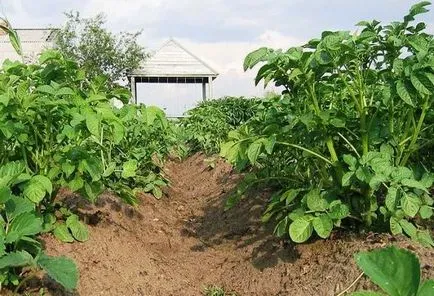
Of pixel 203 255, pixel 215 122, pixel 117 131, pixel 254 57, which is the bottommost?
pixel 203 255

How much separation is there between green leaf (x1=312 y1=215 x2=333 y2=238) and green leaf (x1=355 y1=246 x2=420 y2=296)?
2088mm

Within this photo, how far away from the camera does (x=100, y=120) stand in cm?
283

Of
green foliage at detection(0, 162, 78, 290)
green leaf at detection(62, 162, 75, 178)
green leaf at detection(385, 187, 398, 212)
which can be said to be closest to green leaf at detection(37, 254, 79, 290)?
green foliage at detection(0, 162, 78, 290)

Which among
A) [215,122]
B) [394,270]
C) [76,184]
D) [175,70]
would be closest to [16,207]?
[76,184]

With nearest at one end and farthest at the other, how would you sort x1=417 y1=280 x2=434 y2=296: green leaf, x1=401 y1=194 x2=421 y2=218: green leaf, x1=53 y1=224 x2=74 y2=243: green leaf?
x1=417 y1=280 x2=434 y2=296: green leaf
x1=401 y1=194 x2=421 y2=218: green leaf
x1=53 y1=224 x2=74 y2=243: green leaf

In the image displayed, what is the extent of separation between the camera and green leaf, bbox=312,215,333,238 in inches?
114

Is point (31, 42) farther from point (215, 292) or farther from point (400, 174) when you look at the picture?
point (400, 174)

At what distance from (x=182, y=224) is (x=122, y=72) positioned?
19.4 metres

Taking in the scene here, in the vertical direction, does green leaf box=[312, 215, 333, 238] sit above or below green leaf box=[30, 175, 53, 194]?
below

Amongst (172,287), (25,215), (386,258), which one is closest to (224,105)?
(172,287)

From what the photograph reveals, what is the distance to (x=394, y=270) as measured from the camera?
82cm

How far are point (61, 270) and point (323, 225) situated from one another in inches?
49.1

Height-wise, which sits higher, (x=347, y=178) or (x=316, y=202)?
(x=347, y=178)

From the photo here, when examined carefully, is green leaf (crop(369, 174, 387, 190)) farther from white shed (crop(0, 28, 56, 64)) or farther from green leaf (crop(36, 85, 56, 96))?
white shed (crop(0, 28, 56, 64))
